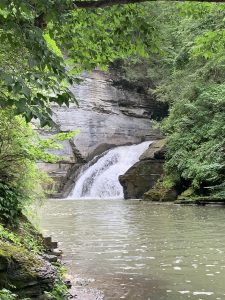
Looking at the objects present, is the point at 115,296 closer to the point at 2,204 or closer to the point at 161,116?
the point at 2,204

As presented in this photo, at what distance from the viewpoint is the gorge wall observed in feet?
103

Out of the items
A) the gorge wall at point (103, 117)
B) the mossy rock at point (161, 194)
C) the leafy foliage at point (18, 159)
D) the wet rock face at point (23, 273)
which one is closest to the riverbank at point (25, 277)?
the wet rock face at point (23, 273)

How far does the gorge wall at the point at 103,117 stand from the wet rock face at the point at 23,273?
82.0 ft

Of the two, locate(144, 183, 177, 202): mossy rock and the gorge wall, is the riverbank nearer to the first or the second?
locate(144, 183, 177, 202): mossy rock

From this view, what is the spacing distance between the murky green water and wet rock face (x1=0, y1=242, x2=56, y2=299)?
1.36 meters

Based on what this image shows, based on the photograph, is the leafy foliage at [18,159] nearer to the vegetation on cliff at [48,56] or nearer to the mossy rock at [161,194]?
the vegetation on cliff at [48,56]

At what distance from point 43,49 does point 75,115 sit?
2990 cm

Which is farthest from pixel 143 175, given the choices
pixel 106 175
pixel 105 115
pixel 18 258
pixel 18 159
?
pixel 18 258

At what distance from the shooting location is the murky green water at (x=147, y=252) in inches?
241

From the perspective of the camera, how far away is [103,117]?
3353 cm

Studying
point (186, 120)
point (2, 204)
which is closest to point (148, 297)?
point (2, 204)

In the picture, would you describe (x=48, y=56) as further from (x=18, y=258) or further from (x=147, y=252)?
(x=147, y=252)

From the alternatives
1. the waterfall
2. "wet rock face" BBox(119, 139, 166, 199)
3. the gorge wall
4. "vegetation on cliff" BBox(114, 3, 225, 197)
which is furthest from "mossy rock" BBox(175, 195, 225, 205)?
the gorge wall

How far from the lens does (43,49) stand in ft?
9.43
